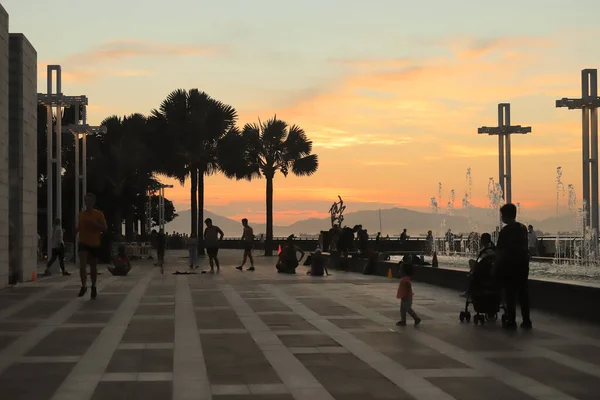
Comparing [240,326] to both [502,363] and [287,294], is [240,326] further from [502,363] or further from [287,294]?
[287,294]

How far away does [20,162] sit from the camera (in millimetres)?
24422

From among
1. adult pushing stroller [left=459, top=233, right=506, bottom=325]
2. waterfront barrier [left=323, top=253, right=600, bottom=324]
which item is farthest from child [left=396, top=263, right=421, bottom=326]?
waterfront barrier [left=323, top=253, right=600, bottom=324]

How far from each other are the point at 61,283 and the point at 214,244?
27.1 ft

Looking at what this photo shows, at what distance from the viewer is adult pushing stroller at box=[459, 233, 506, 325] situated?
526 inches

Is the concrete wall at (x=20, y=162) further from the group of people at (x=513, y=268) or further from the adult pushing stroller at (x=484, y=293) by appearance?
the group of people at (x=513, y=268)

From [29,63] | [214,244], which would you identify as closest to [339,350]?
[29,63]

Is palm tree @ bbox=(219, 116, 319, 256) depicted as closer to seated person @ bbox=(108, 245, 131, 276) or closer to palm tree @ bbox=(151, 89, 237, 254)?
palm tree @ bbox=(151, 89, 237, 254)

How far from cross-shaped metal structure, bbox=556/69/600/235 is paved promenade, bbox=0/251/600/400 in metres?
23.7

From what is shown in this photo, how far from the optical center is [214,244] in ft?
103

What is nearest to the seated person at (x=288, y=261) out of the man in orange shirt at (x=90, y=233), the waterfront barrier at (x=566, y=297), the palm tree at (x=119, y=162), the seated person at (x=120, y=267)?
the seated person at (x=120, y=267)

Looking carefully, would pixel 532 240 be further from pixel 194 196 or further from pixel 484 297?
pixel 484 297

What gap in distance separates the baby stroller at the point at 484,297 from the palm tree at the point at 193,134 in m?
42.1

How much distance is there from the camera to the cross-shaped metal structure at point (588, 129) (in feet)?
128

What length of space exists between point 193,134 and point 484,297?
142ft
